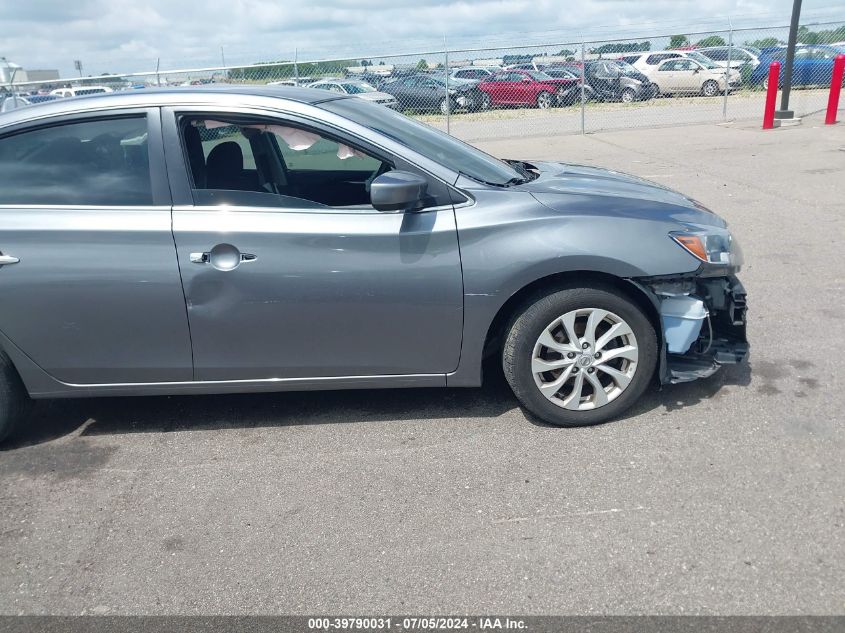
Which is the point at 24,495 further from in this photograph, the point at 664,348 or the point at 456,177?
the point at 664,348

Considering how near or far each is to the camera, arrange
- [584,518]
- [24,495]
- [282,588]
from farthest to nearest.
→ [24,495] < [584,518] < [282,588]

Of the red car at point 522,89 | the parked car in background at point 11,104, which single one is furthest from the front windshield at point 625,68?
the parked car in background at point 11,104

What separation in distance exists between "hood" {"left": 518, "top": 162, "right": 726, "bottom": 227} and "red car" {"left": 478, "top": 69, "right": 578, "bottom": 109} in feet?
61.1

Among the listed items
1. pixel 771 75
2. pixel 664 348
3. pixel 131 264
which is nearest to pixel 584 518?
pixel 664 348

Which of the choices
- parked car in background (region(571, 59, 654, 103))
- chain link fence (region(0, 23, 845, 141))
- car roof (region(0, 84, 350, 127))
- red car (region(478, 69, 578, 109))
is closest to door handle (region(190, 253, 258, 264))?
car roof (region(0, 84, 350, 127))

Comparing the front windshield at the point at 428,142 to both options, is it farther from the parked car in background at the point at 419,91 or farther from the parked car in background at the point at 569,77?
the parked car in background at the point at 569,77

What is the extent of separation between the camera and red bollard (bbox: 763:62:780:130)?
15.2 meters

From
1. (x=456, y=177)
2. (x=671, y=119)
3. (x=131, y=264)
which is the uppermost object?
(x=456, y=177)

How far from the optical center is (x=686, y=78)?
931 inches

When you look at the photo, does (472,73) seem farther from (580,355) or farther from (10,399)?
(10,399)

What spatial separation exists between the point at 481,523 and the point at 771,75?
48.4ft

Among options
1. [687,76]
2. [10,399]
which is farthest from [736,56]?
[10,399]

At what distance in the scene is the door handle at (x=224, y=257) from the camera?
3.77m

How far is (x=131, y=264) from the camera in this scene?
3.78 m
